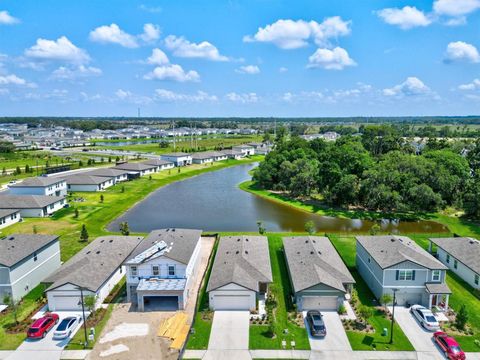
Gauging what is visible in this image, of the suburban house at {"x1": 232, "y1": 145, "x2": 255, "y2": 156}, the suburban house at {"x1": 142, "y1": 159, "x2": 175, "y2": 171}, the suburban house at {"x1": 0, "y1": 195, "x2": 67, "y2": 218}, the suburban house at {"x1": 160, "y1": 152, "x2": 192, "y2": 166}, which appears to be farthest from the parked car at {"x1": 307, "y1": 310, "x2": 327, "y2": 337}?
the suburban house at {"x1": 232, "y1": 145, "x2": 255, "y2": 156}

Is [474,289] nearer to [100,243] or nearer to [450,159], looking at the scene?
[100,243]

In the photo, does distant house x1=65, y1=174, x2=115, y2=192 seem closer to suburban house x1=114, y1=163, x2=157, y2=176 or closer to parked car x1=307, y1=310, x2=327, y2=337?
suburban house x1=114, y1=163, x2=157, y2=176

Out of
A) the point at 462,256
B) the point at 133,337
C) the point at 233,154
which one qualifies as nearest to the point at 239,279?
the point at 133,337

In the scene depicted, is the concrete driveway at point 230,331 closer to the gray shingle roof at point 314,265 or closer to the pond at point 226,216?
the gray shingle roof at point 314,265

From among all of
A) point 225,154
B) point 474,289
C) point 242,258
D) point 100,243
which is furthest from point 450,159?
point 225,154

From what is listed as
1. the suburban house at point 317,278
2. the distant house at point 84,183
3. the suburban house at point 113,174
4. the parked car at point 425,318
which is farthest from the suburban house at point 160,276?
the suburban house at point 113,174

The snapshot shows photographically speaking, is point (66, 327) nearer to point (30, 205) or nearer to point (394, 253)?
point (394, 253)
